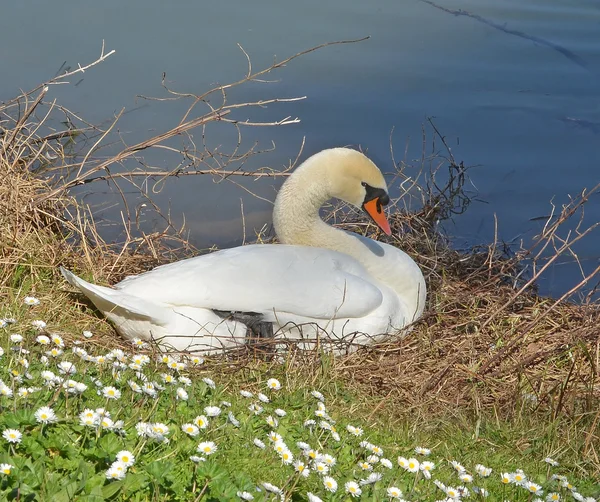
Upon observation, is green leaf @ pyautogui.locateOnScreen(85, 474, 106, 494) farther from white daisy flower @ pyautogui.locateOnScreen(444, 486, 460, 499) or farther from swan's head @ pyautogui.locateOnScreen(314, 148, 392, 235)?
swan's head @ pyautogui.locateOnScreen(314, 148, 392, 235)

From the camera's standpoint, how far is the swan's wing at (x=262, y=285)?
475 cm

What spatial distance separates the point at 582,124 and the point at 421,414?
5.50 metres

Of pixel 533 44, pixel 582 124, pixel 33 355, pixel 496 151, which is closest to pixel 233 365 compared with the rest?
pixel 33 355

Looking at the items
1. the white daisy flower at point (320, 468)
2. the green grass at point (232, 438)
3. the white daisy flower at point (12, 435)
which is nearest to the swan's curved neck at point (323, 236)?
the green grass at point (232, 438)

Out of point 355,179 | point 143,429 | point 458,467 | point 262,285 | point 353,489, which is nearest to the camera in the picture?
point 143,429

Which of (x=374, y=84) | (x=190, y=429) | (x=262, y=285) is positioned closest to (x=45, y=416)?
(x=190, y=429)

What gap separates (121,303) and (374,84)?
536 cm

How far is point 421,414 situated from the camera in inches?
173

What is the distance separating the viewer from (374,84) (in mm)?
9258

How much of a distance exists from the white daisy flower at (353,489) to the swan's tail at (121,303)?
1.96 metres

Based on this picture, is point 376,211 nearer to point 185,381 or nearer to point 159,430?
Result: point 185,381

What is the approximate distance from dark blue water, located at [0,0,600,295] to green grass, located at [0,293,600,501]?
3.03 meters

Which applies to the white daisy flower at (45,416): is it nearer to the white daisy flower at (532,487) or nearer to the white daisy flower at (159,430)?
the white daisy flower at (159,430)

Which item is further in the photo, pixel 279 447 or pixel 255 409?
pixel 255 409
